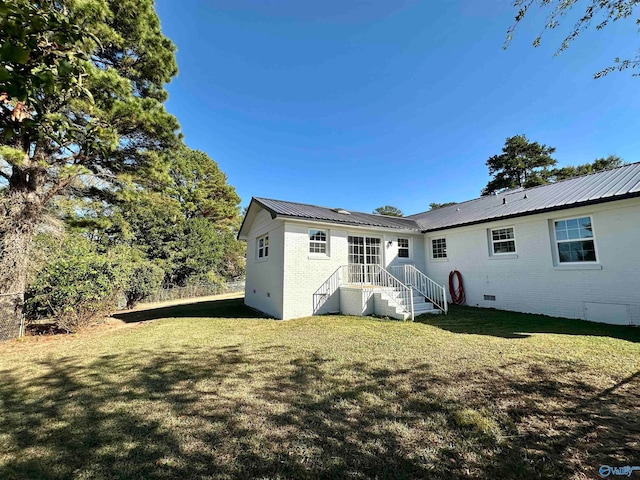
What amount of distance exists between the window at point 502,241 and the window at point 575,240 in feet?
4.26

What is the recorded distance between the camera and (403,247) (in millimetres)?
12508

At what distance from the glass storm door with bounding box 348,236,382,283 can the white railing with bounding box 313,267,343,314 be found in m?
0.75

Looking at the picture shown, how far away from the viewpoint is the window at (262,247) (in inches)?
460

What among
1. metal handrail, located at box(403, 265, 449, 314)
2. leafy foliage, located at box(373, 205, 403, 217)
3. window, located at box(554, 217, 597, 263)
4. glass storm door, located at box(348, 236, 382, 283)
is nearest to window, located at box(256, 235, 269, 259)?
glass storm door, located at box(348, 236, 382, 283)

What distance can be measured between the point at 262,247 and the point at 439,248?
27.7ft

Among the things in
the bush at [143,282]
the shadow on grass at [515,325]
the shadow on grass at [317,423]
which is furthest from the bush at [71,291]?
the shadow on grass at [515,325]

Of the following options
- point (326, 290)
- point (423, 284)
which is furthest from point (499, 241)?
point (326, 290)

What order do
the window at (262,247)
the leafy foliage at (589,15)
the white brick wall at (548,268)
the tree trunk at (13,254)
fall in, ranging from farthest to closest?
1. the window at (262,247)
2. the tree trunk at (13,254)
3. the white brick wall at (548,268)
4. the leafy foliage at (589,15)

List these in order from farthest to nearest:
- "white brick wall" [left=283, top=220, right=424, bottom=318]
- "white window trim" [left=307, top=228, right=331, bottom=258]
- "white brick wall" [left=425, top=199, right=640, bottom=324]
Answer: "white window trim" [left=307, top=228, right=331, bottom=258], "white brick wall" [left=283, top=220, right=424, bottom=318], "white brick wall" [left=425, top=199, right=640, bottom=324]

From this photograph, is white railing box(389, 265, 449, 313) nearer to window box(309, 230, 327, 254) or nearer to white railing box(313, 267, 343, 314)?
white railing box(313, 267, 343, 314)

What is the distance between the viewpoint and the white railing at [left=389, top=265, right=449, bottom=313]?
9786 millimetres

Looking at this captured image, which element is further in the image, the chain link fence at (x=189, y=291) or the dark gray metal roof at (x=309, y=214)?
the chain link fence at (x=189, y=291)

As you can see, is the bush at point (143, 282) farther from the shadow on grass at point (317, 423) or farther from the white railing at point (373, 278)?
the white railing at point (373, 278)

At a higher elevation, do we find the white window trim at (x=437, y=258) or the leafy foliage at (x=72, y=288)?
the white window trim at (x=437, y=258)
